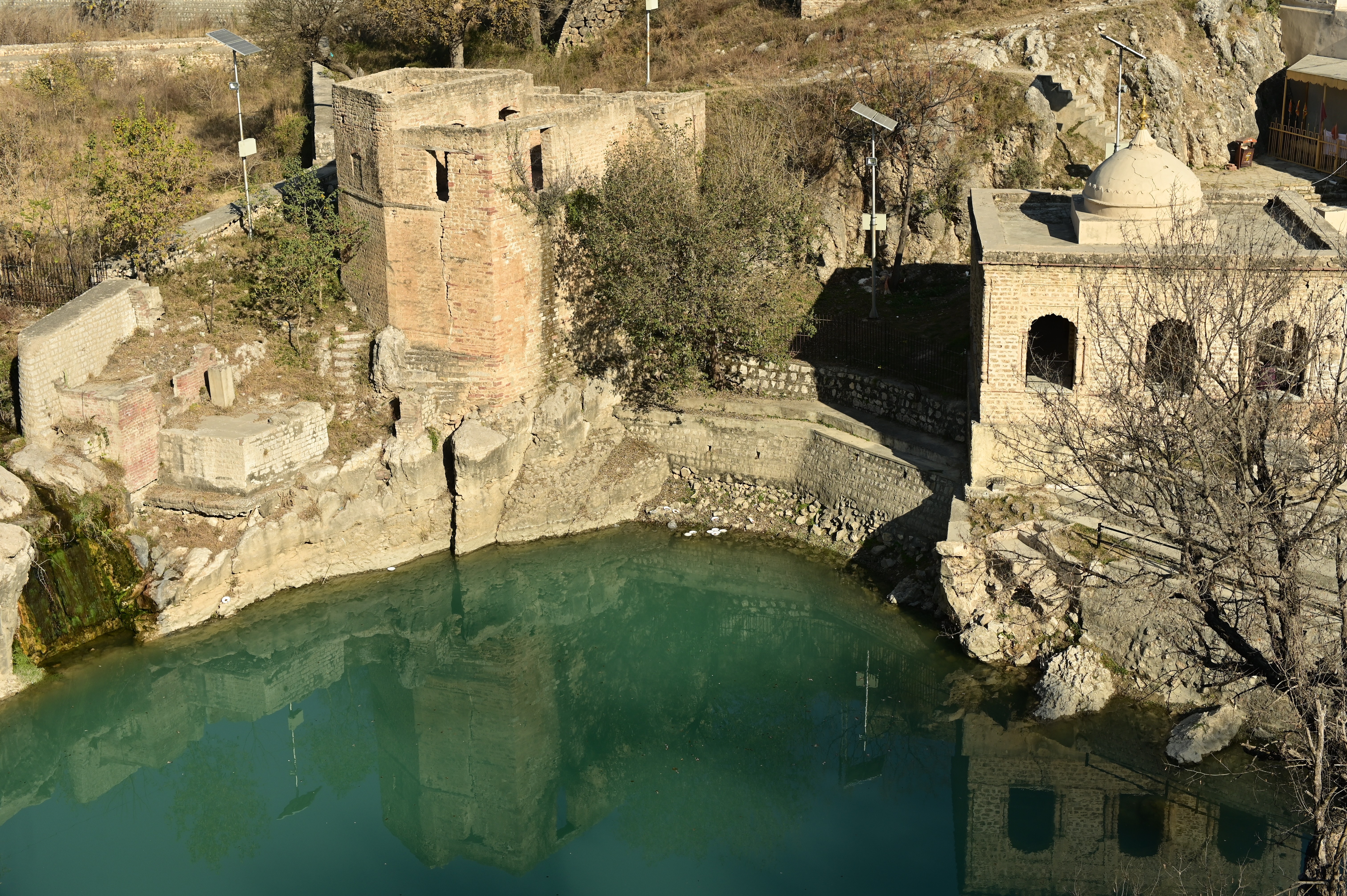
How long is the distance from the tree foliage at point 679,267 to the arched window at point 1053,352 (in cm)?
359

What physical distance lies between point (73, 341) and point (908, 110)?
14352 millimetres

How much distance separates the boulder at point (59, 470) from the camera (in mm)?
19875

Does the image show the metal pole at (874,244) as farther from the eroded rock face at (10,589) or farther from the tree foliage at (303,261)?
the eroded rock face at (10,589)

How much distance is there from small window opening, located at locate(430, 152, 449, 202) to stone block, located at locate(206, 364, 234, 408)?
400 cm

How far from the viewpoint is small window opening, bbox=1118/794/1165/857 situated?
1639 centimetres

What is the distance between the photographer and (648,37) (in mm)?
30609

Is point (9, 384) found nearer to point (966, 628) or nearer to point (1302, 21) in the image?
point (966, 628)

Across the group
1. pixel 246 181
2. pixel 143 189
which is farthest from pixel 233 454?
pixel 246 181

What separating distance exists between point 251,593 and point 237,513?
1.15 metres

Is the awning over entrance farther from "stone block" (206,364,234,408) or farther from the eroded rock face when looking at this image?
the eroded rock face

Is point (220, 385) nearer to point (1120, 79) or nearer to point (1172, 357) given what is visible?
point (1172, 357)

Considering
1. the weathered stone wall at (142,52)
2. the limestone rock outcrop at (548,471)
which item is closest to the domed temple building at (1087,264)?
the limestone rock outcrop at (548,471)

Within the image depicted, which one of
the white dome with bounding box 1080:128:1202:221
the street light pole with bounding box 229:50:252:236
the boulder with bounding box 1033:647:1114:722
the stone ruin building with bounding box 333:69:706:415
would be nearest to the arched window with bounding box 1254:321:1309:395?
the white dome with bounding box 1080:128:1202:221

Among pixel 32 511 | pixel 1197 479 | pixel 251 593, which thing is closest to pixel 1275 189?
pixel 1197 479
